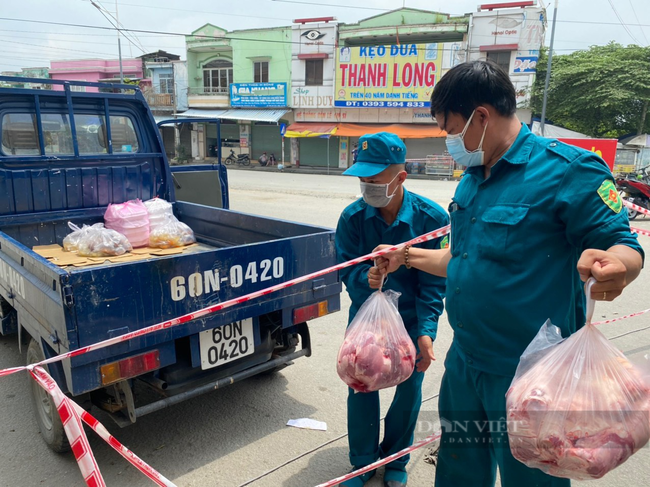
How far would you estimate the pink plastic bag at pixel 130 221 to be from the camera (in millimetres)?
4537

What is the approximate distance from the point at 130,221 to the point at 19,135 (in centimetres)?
120

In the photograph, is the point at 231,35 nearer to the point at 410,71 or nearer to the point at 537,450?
the point at 410,71

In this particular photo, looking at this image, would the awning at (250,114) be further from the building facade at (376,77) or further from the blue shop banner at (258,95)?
the building facade at (376,77)

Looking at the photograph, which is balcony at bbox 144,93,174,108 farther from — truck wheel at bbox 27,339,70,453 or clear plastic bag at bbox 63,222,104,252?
truck wheel at bbox 27,339,70,453

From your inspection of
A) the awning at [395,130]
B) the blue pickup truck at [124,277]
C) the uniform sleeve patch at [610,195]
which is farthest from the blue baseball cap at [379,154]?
the awning at [395,130]

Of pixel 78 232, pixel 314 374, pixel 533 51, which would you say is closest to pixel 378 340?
pixel 314 374

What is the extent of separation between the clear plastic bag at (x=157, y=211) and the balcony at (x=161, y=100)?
102 ft

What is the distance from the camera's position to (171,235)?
15.1ft

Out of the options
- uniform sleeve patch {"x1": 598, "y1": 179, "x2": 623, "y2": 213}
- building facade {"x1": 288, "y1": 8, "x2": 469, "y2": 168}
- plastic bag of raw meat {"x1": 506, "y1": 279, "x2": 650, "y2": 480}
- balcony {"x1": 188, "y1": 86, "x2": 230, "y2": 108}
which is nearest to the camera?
plastic bag of raw meat {"x1": 506, "y1": 279, "x2": 650, "y2": 480}

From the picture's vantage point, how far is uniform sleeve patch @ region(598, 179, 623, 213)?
1457 mm

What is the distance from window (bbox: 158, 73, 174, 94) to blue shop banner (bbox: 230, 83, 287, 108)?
577cm

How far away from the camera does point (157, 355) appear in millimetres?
2594

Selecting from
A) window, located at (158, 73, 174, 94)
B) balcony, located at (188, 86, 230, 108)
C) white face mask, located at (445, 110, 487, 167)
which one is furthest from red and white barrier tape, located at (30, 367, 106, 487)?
window, located at (158, 73, 174, 94)

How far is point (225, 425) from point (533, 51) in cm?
2581
